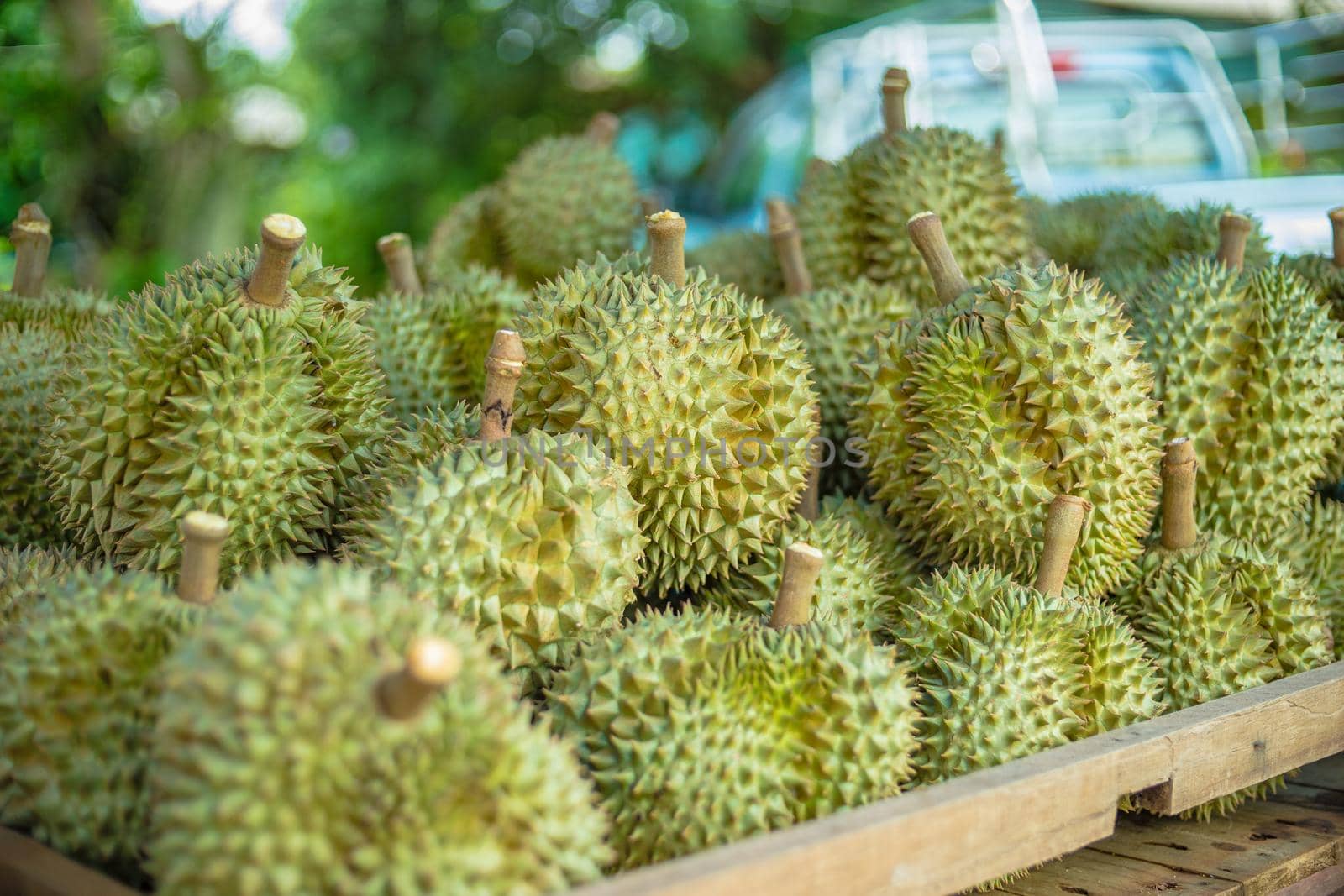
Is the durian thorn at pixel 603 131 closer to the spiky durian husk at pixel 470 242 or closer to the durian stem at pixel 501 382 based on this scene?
the spiky durian husk at pixel 470 242

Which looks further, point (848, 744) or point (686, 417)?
point (686, 417)

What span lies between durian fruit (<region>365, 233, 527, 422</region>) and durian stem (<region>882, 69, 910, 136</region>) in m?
1.23

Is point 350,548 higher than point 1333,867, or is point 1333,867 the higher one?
point 350,548

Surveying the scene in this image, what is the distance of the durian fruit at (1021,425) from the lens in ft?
7.39

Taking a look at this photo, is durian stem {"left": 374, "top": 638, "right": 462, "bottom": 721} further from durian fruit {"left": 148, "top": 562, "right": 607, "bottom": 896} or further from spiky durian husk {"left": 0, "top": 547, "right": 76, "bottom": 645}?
spiky durian husk {"left": 0, "top": 547, "right": 76, "bottom": 645}

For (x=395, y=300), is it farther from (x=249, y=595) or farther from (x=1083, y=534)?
(x=1083, y=534)

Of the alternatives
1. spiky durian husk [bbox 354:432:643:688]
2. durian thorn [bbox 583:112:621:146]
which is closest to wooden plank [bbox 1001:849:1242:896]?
spiky durian husk [bbox 354:432:643:688]

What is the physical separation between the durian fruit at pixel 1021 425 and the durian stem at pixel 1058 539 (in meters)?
0.13

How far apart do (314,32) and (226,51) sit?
8.96 ft

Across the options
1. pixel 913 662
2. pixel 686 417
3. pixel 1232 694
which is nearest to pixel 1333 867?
pixel 1232 694

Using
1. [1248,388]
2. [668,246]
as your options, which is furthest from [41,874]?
[1248,388]

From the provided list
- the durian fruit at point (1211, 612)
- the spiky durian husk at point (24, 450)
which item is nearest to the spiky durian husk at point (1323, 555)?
the durian fruit at point (1211, 612)

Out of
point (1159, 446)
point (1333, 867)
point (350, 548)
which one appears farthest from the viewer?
point (1159, 446)

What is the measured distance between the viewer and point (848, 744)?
1.68 metres
